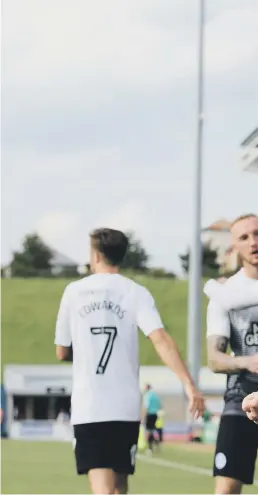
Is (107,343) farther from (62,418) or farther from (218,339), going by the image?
(62,418)

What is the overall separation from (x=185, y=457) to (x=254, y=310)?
14.1m

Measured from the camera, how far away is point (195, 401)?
705cm

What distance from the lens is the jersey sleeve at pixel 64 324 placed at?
7.36 meters

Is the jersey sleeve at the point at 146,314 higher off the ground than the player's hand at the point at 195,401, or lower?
higher

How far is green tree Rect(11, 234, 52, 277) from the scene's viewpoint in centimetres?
9318

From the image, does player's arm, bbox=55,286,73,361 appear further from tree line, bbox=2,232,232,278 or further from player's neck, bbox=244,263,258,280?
tree line, bbox=2,232,232,278

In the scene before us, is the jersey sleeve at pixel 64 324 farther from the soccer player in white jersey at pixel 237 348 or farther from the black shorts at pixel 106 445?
the soccer player in white jersey at pixel 237 348

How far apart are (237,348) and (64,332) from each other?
3.00 ft

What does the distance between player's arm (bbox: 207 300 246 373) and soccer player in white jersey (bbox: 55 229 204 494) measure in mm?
212

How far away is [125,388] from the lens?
725 centimetres

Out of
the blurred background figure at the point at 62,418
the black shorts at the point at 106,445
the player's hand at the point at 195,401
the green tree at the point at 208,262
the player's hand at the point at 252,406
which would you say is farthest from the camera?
the green tree at the point at 208,262

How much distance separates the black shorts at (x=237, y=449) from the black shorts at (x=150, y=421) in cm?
1644

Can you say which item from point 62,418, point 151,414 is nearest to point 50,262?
point 62,418

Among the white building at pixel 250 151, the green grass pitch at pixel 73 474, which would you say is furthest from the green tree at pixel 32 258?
the white building at pixel 250 151
